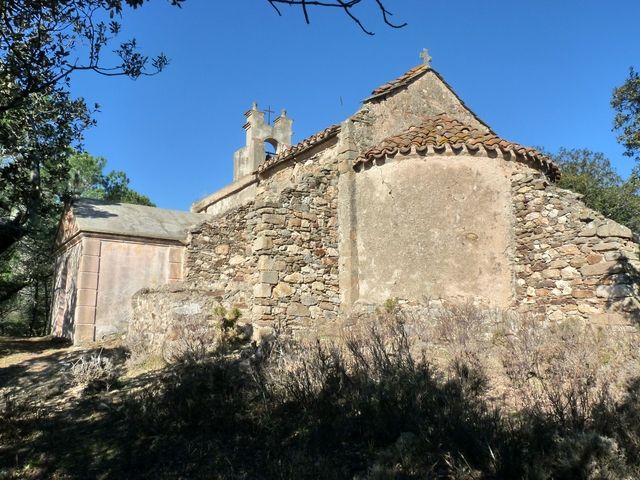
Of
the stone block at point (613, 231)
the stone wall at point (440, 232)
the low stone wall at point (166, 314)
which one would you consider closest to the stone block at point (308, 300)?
the stone wall at point (440, 232)

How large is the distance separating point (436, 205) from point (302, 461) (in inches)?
266

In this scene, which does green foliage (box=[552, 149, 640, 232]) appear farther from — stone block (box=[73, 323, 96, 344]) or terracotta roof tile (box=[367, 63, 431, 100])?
stone block (box=[73, 323, 96, 344])

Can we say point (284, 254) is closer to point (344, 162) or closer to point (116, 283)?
point (344, 162)

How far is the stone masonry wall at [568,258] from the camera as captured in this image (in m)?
8.40

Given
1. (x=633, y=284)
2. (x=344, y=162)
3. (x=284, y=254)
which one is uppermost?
(x=344, y=162)

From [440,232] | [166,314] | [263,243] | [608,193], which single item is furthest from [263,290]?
[608,193]

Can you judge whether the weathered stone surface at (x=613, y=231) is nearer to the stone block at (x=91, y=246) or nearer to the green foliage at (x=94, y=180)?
the stone block at (x=91, y=246)

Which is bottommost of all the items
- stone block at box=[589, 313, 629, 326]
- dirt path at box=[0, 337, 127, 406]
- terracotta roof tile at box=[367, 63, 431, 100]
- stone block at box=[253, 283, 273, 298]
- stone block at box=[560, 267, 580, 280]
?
dirt path at box=[0, 337, 127, 406]

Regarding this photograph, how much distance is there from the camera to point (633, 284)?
8.27 meters

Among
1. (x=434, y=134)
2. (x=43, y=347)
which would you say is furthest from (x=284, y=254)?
(x=43, y=347)

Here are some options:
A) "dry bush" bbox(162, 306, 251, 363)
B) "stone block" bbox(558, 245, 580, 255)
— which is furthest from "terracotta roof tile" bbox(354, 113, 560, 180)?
"dry bush" bbox(162, 306, 251, 363)

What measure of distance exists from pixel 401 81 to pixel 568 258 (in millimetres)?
5616

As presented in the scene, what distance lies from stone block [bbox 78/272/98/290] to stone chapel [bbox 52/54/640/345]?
26mm

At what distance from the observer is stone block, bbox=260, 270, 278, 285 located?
9.70 meters
